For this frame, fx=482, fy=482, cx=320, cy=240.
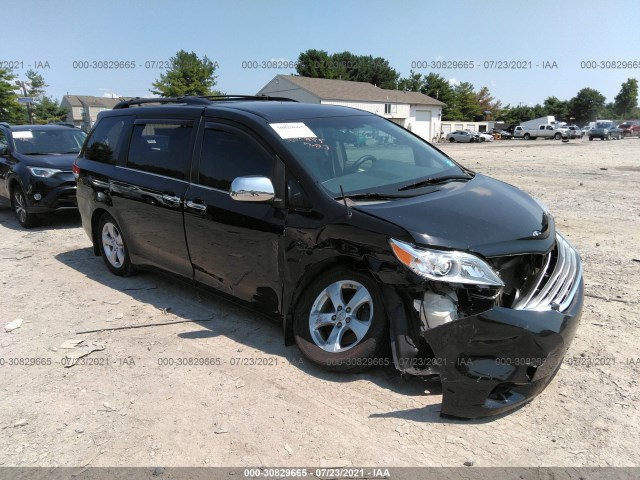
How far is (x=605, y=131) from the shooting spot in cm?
5294

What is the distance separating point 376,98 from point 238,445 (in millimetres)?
57723

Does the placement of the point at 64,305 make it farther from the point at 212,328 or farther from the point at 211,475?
the point at 211,475

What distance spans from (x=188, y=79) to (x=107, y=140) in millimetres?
49132

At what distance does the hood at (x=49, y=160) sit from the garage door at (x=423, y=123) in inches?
2264

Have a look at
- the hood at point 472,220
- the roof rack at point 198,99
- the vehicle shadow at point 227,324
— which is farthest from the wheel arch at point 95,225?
the hood at point 472,220

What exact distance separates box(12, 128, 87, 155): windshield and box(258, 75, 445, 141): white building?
130ft

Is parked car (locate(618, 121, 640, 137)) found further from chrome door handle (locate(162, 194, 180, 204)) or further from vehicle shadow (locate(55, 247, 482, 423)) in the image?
chrome door handle (locate(162, 194, 180, 204))

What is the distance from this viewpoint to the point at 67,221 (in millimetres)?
9578

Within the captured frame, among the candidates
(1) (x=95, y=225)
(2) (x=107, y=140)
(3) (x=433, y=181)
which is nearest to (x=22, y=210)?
(1) (x=95, y=225)

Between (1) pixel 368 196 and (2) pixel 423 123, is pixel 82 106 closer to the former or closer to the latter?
(2) pixel 423 123

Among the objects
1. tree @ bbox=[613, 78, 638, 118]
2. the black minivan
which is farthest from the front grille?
tree @ bbox=[613, 78, 638, 118]

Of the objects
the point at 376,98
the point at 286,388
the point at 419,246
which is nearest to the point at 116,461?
the point at 286,388

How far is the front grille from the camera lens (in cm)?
294

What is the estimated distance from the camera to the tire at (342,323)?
3.18 metres
